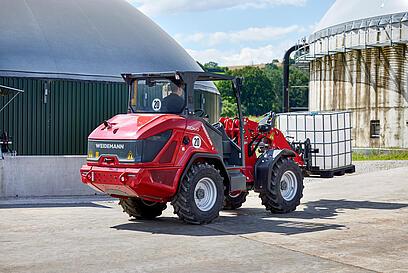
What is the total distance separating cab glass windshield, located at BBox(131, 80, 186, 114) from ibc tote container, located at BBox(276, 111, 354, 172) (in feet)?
20.8

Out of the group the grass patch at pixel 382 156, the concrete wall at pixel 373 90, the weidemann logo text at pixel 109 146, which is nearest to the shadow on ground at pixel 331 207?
the weidemann logo text at pixel 109 146

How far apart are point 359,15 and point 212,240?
30.3 metres

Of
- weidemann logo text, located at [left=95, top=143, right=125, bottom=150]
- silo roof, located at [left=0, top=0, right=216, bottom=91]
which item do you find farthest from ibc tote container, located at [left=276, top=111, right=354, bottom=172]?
weidemann logo text, located at [left=95, top=143, right=125, bottom=150]

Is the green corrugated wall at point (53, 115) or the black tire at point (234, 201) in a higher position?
the green corrugated wall at point (53, 115)

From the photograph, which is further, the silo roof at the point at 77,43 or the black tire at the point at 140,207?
the silo roof at the point at 77,43

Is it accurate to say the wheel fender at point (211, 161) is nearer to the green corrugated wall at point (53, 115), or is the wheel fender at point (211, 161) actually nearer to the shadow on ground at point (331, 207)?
the shadow on ground at point (331, 207)

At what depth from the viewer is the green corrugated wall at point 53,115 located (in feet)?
68.6

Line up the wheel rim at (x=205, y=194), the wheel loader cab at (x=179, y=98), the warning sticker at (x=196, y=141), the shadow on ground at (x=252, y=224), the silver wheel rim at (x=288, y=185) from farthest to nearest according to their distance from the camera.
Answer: the silver wheel rim at (x=288, y=185) < the wheel loader cab at (x=179, y=98) < the wheel rim at (x=205, y=194) < the warning sticker at (x=196, y=141) < the shadow on ground at (x=252, y=224)

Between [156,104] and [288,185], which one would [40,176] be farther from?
[288,185]

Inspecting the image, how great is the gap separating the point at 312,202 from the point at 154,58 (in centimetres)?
1087

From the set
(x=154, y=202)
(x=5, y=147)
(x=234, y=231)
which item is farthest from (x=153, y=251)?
(x=5, y=147)

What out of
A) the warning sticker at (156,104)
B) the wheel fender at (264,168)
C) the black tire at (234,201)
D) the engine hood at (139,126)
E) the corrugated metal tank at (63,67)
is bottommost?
the black tire at (234,201)

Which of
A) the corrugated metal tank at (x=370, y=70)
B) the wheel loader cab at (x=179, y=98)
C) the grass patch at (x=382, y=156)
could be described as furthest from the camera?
the corrugated metal tank at (x=370, y=70)

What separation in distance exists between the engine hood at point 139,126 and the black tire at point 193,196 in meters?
0.83
